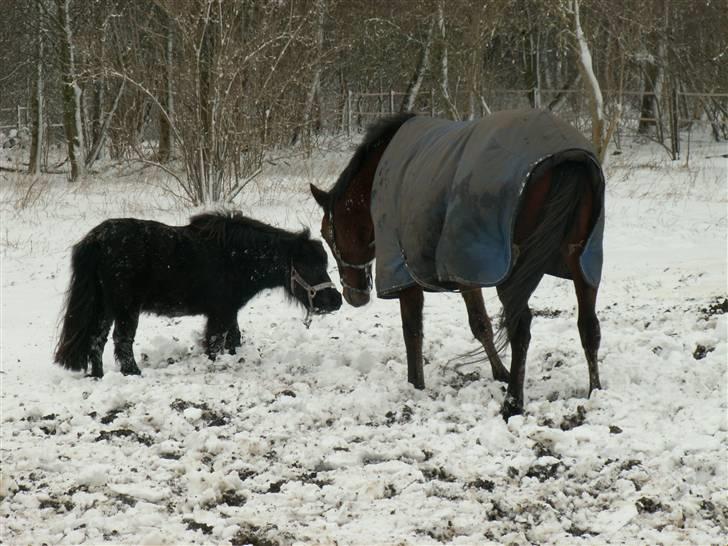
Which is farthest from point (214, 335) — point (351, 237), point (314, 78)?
point (314, 78)

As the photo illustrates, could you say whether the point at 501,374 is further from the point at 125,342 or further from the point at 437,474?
the point at 125,342

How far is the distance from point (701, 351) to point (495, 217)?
2225 millimetres

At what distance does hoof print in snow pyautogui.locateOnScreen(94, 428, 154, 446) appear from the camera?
4.76 meters

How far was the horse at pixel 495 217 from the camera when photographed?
4566mm

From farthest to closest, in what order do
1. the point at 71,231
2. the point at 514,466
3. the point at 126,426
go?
1. the point at 71,231
2. the point at 126,426
3. the point at 514,466

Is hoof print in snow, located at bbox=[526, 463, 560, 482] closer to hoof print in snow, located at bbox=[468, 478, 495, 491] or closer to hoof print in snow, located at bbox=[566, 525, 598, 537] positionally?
hoof print in snow, located at bbox=[468, 478, 495, 491]

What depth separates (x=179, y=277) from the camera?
6559 millimetres

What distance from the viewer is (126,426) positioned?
4945 mm

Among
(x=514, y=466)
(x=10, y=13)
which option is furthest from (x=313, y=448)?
(x=10, y=13)

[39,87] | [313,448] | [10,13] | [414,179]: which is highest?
[10,13]

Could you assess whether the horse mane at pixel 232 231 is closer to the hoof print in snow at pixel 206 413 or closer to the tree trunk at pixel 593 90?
the hoof print in snow at pixel 206 413

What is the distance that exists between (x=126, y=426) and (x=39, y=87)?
19370 millimetres

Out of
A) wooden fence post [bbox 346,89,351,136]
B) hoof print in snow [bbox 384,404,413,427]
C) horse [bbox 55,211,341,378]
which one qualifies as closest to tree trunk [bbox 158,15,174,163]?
wooden fence post [bbox 346,89,351,136]

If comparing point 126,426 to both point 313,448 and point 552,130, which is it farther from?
point 552,130
